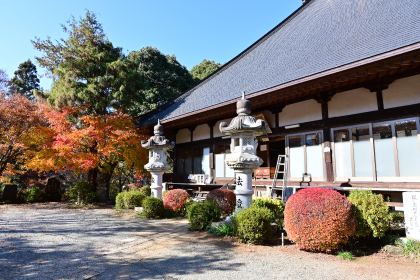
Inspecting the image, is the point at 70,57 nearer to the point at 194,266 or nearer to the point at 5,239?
the point at 5,239

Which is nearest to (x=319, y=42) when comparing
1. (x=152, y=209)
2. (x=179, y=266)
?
(x=152, y=209)

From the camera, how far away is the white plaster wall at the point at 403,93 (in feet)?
23.0

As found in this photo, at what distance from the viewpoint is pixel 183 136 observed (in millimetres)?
14727

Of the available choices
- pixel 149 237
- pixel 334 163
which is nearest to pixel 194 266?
pixel 149 237

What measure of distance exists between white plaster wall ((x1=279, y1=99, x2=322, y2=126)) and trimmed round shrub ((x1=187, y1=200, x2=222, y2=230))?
4.85 metres

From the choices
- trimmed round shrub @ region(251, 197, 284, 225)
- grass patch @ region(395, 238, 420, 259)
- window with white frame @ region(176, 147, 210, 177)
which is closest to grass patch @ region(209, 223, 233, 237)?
trimmed round shrub @ region(251, 197, 284, 225)

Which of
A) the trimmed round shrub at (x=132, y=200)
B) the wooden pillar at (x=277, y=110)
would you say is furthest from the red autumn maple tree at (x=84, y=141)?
the wooden pillar at (x=277, y=110)

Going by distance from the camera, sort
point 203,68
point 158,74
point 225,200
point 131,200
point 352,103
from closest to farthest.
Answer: point 225,200 < point 352,103 < point 131,200 < point 158,74 < point 203,68

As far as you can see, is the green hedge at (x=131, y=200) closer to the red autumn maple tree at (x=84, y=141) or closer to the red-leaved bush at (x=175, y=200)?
the red autumn maple tree at (x=84, y=141)

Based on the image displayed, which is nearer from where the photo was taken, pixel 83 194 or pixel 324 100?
pixel 324 100

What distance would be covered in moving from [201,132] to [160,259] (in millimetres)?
9293

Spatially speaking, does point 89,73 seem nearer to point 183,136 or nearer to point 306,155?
point 183,136

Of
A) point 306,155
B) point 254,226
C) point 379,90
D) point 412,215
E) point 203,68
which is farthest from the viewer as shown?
point 203,68

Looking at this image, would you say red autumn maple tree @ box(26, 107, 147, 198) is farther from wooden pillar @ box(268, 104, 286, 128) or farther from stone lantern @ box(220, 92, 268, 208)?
stone lantern @ box(220, 92, 268, 208)
